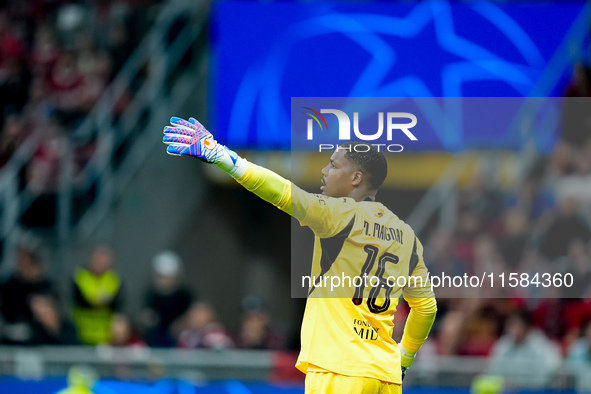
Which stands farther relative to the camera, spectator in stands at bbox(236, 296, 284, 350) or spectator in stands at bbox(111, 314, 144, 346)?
spectator in stands at bbox(111, 314, 144, 346)

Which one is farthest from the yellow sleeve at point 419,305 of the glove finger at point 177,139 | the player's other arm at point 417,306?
the glove finger at point 177,139

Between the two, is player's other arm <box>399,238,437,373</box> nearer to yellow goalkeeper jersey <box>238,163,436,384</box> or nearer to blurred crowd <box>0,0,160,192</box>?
yellow goalkeeper jersey <box>238,163,436,384</box>

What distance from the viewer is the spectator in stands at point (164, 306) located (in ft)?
33.9

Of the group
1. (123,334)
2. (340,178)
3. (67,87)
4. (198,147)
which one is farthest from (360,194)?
(67,87)

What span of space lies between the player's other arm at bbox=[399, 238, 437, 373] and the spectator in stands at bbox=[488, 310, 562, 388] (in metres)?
3.71

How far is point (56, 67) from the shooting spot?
14188 millimetres

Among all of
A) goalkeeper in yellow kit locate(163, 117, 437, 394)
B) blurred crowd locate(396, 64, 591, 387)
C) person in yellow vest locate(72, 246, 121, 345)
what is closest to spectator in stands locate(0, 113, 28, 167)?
person in yellow vest locate(72, 246, 121, 345)

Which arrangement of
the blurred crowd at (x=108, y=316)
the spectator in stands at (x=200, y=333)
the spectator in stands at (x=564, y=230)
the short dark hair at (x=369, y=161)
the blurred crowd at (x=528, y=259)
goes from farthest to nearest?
the spectator in stands at (x=564, y=230)
the blurred crowd at (x=108, y=316)
the spectator in stands at (x=200, y=333)
the blurred crowd at (x=528, y=259)
the short dark hair at (x=369, y=161)

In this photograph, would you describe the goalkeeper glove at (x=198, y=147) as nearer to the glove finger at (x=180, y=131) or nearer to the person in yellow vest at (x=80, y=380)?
the glove finger at (x=180, y=131)

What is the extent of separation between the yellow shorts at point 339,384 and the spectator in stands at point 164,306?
17.3ft

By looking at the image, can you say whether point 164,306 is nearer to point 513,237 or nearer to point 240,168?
point 513,237

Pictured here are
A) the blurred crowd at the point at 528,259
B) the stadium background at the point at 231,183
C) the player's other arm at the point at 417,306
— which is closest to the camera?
the player's other arm at the point at 417,306

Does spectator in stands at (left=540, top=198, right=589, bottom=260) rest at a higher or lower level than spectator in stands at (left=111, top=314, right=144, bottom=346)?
higher

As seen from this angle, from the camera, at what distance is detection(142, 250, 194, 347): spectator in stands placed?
33.9 ft
